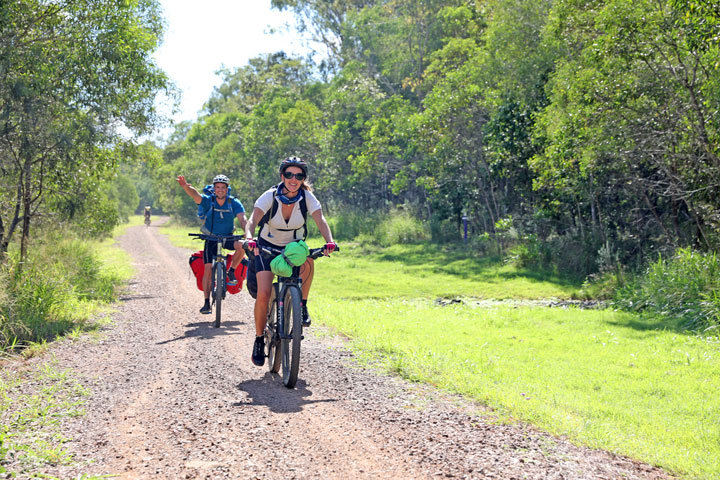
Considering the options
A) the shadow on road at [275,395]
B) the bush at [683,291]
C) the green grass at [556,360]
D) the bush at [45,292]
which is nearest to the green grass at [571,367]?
the green grass at [556,360]

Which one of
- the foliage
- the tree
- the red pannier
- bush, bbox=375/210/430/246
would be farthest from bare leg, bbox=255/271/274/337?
bush, bbox=375/210/430/246

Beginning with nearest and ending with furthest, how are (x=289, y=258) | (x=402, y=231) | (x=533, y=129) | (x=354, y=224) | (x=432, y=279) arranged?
(x=289, y=258) → (x=432, y=279) → (x=533, y=129) → (x=402, y=231) → (x=354, y=224)

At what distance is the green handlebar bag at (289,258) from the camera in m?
6.00

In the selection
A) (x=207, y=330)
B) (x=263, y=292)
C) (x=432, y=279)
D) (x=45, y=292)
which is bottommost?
(x=432, y=279)

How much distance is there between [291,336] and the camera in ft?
19.6

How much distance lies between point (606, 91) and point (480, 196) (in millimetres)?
12536

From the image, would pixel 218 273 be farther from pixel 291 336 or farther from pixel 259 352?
pixel 291 336

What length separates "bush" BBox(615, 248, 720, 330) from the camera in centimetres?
1095

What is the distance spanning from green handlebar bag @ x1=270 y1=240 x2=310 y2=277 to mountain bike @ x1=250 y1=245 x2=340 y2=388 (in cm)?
10

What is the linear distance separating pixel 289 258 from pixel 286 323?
2.06 feet

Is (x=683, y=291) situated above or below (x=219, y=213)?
below

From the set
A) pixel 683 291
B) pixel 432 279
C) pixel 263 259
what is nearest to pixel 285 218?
pixel 263 259

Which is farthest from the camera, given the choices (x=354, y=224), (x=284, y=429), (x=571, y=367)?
(x=354, y=224)

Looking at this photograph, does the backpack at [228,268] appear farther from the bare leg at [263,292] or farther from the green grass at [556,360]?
the bare leg at [263,292]
